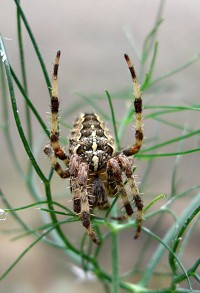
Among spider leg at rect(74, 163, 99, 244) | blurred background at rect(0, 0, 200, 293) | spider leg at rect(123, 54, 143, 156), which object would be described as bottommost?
spider leg at rect(74, 163, 99, 244)

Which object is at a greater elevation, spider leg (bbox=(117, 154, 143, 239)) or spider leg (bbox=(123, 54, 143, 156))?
spider leg (bbox=(123, 54, 143, 156))

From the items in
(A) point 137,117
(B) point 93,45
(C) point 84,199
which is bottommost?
(C) point 84,199

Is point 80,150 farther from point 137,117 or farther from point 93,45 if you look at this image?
point 93,45

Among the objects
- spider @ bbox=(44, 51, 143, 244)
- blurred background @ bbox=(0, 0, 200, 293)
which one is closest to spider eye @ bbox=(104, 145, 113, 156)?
spider @ bbox=(44, 51, 143, 244)

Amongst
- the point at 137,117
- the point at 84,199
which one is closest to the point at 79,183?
the point at 84,199

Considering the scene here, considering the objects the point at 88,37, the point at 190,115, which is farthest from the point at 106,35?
the point at 190,115

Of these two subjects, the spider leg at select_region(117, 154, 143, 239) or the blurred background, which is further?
the blurred background

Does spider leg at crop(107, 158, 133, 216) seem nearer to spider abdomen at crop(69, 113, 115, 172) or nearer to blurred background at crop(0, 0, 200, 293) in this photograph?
spider abdomen at crop(69, 113, 115, 172)
